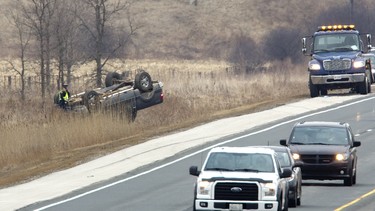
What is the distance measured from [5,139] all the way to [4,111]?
1165cm

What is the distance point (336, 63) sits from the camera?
51.0 m

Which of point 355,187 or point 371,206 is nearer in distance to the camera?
point 371,206

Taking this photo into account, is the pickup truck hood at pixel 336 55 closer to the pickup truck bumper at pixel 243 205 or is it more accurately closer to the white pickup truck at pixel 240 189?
the white pickup truck at pixel 240 189

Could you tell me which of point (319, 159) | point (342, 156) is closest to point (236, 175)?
point (319, 159)

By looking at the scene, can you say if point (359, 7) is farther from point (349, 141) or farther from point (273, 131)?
point (349, 141)

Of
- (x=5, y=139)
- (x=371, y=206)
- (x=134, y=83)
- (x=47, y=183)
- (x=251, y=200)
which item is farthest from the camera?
(x=134, y=83)

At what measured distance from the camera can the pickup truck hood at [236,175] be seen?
21141 millimetres

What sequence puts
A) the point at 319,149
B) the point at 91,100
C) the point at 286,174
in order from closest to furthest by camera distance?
the point at 286,174 → the point at 319,149 → the point at 91,100

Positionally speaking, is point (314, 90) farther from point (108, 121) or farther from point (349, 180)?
point (349, 180)

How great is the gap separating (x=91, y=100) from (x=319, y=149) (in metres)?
17.1

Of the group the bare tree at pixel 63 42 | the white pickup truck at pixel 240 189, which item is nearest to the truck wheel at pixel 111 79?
the bare tree at pixel 63 42

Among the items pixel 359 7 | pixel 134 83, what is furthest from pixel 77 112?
pixel 359 7

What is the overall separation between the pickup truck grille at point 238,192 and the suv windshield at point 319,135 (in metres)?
7.94

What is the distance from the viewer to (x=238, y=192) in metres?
21.0
